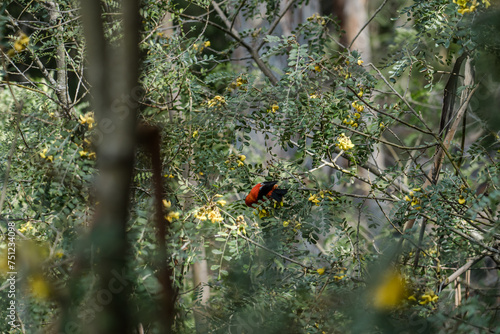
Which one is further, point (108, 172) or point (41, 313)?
point (41, 313)

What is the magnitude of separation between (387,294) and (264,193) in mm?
932

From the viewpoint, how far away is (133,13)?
0.67 feet

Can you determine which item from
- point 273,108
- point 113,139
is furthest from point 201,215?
point 113,139

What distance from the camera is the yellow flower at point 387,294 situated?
0.73m

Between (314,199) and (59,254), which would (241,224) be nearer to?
(314,199)

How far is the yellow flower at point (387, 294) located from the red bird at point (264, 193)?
809mm

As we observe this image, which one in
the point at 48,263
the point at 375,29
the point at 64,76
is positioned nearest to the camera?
the point at 48,263

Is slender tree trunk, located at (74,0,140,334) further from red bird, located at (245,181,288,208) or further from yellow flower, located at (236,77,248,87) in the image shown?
yellow flower, located at (236,77,248,87)

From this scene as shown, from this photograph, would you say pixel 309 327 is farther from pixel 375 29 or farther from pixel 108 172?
pixel 375 29

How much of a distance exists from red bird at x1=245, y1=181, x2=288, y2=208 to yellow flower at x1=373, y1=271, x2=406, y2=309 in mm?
809

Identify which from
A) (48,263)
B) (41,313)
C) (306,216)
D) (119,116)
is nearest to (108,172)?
(119,116)

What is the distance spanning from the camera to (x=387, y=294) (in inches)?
30.7

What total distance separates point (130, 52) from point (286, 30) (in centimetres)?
498

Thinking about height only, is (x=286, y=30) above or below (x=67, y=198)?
above
